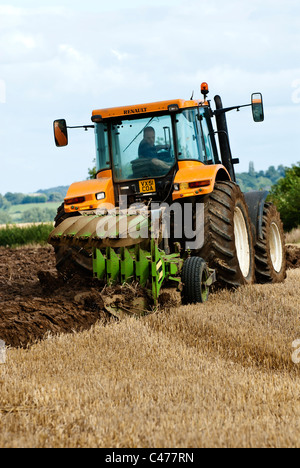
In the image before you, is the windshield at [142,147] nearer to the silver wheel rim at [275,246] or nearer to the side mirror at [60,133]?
the side mirror at [60,133]

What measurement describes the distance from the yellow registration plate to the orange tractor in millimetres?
12

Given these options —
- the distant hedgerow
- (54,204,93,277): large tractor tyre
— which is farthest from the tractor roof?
the distant hedgerow

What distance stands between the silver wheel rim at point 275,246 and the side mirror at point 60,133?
353cm

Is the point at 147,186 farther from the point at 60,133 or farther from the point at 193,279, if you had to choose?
the point at 193,279

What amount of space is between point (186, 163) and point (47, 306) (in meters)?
2.49

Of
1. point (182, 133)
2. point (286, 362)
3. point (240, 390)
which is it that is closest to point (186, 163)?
point (182, 133)

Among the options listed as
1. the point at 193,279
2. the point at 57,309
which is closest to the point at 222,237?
the point at 193,279

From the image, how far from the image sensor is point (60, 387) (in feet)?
13.1

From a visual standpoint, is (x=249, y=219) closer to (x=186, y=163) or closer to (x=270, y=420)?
(x=186, y=163)

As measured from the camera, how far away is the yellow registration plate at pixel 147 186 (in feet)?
23.6

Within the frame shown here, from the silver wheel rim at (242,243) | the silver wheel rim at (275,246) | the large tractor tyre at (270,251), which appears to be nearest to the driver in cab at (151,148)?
the silver wheel rim at (242,243)

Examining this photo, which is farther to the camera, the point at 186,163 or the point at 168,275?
the point at 186,163

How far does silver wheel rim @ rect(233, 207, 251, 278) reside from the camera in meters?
7.66

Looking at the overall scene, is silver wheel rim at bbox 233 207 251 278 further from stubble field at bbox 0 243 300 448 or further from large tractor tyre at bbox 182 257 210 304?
large tractor tyre at bbox 182 257 210 304
